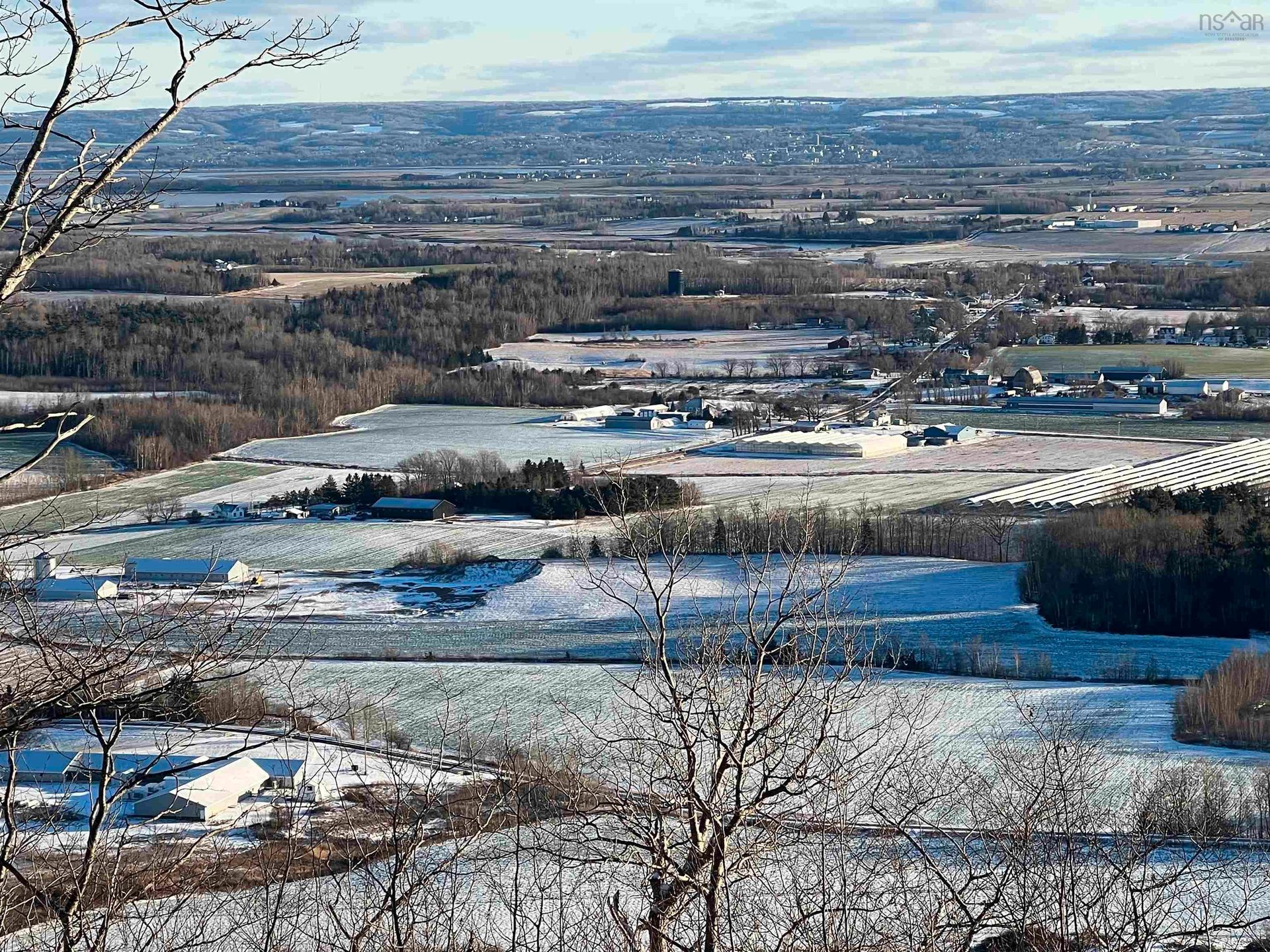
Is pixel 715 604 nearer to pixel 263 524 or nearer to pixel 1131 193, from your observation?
pixel 263 524

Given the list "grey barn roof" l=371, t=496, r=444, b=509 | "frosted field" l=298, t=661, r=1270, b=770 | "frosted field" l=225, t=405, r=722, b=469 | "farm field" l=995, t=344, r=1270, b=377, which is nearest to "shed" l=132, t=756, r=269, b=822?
"frosted field" l=298, t=661, r=1270, b=770

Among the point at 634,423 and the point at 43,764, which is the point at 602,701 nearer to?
the point at 43,764

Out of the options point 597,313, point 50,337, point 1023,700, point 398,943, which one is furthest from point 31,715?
point 597,313

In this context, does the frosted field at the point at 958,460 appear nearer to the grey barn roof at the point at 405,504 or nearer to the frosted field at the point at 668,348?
the grey barn roof at the point at 405,504

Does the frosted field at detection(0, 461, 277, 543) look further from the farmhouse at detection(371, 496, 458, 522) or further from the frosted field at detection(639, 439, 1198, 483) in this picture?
the frosted field at detection(639, 439, 1198, 483)

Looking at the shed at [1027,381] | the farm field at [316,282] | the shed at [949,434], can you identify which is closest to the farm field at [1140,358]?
the shed at [1027,381]

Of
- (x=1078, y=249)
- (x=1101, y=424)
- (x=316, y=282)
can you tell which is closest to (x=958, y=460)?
(x=1101, y=424)
